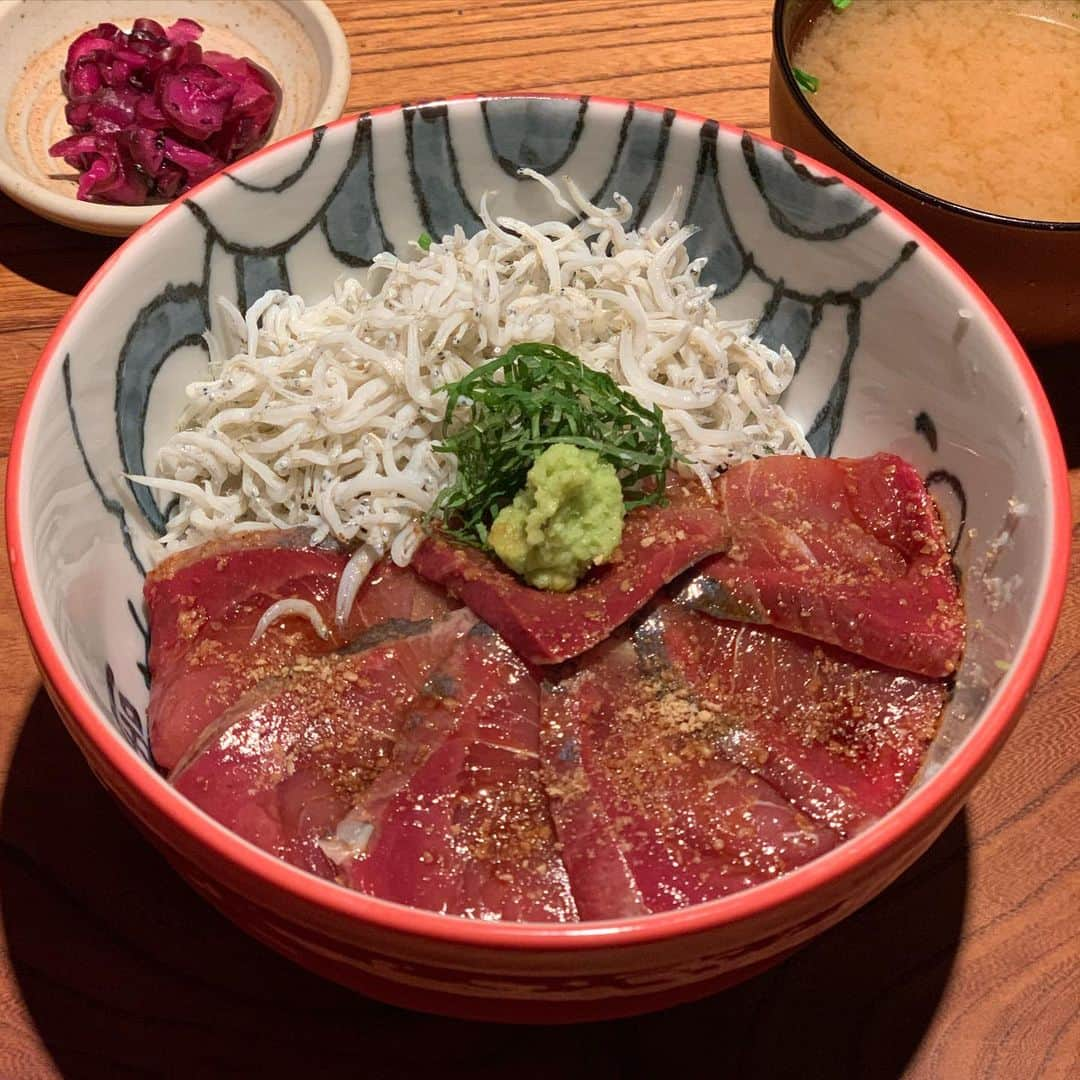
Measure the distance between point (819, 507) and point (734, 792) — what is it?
24.8 inches

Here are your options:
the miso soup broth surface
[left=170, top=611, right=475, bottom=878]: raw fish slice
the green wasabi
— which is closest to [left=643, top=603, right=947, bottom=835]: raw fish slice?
the green wasabi

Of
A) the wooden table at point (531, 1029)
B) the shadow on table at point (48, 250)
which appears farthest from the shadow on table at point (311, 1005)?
the shadow on table at point (48, 250)

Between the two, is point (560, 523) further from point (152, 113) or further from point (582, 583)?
point (152, 113)

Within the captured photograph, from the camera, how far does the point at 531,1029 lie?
1.63m

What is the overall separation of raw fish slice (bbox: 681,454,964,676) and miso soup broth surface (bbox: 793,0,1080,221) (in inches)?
36.8

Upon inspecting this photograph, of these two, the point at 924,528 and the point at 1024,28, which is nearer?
the point at 924,528

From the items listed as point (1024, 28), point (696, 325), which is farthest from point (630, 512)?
point (1024, 28)

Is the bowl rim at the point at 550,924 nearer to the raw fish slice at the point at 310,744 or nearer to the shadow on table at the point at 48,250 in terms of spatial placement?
the raw fish slice at the point at 310,744

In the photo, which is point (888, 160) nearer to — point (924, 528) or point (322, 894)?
point (924, 528)

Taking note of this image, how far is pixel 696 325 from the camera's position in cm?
219

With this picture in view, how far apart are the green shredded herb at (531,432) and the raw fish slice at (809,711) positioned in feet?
1.02

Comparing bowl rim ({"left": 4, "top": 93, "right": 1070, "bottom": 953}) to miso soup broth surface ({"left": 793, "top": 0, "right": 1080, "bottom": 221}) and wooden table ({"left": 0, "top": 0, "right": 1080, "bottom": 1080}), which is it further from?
miso soup broth surface ({"left": 793, "top": 0, "right": 1080, "bottom": 221})

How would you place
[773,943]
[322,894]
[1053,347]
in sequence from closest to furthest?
1. [322,894]
2. [773,943]
3. [1053,347]

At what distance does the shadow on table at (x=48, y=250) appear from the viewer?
107 inches
